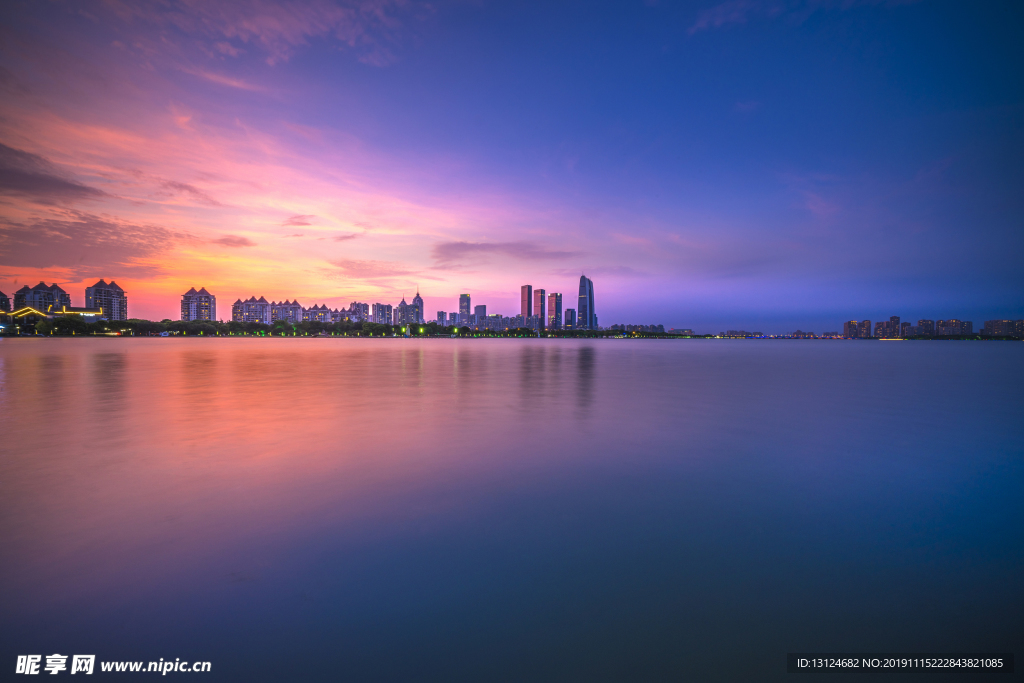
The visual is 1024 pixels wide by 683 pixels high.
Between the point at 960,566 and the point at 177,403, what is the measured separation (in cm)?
2271

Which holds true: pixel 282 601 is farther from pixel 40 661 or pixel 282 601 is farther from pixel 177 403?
pixel 177 403

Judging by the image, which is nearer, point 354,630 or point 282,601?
point 354,630

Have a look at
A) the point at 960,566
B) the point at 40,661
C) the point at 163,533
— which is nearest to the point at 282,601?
the point at 40,661

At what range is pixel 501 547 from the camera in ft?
19.3

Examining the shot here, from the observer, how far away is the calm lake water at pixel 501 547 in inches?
163

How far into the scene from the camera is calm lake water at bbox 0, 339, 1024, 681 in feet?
13.6

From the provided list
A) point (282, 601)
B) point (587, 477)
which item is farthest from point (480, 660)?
point (587, 477)

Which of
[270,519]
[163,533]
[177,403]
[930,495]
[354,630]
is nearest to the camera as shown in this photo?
[354,630]

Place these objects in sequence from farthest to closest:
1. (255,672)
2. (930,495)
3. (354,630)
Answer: (930,495)
(354,630)
(255,672)

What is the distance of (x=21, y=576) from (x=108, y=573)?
97 centimetres

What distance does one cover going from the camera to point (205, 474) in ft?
29.1

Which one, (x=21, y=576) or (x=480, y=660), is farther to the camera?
(x=21, y=576)

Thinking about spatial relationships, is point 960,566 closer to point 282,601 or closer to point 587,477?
point 587,477

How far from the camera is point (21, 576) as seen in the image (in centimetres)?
516
